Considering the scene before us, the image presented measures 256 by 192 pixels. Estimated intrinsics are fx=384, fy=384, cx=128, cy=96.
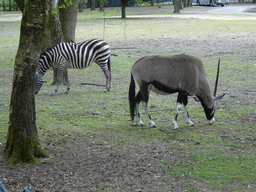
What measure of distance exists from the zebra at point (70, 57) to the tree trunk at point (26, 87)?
6.13 m

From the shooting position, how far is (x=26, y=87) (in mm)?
6035

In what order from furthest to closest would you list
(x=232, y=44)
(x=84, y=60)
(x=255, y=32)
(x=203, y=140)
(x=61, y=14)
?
(x=255, y=32) < (x=232, y=44) < (x=61, y=14) < (x=84, y=60) < (x=203, y=140)

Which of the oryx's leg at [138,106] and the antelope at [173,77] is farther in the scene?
the oryx's leg at [138,106]

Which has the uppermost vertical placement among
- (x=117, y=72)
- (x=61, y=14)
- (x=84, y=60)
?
(x=61, y=14)

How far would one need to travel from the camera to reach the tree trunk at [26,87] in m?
5.93

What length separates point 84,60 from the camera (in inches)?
501

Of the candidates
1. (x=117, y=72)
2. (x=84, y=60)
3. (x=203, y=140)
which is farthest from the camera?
(x=117, y=72)

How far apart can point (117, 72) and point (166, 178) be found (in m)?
10.9

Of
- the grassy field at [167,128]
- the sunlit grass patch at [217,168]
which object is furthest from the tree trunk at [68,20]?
the sunlit grass patch at [217,168]

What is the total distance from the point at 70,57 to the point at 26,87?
6.65 m

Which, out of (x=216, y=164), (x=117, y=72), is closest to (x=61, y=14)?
(x=117, y=72)

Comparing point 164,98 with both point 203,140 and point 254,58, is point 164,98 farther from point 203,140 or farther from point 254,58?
point 254,58

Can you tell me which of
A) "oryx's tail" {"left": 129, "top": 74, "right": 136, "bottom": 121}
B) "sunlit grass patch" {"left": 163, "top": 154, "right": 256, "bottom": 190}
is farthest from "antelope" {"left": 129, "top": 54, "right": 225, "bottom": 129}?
"sunlit grass patch" {"left": 163, "top": 154, "right": 256, "bottom": 190}

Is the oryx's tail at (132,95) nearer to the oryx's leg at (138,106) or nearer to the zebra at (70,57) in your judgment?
the oryx's leg at (138,106)
